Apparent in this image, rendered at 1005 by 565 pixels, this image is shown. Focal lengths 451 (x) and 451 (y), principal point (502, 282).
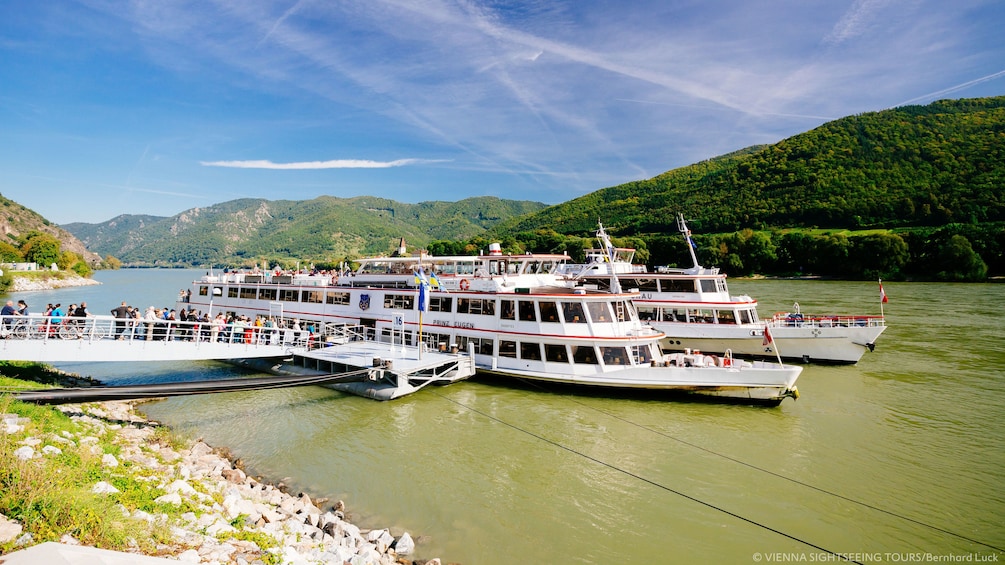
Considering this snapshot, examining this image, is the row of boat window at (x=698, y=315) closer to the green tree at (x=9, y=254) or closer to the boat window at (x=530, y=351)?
the boat window at (x=530, y=351)

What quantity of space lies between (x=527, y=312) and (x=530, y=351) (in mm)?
1650

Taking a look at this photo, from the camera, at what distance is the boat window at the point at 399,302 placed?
74.4 feet

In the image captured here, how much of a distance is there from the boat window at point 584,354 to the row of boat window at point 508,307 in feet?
3.35

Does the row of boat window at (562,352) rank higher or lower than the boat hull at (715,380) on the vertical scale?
higher

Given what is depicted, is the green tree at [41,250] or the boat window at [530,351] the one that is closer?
the boat window at [530,351]

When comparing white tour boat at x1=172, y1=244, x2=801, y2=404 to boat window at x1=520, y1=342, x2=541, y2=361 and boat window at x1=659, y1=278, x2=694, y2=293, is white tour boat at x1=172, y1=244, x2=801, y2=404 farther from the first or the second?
boat window at x1=659, y1=278, x2=694, y2=293

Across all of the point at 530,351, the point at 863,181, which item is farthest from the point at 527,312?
the point at 863,181

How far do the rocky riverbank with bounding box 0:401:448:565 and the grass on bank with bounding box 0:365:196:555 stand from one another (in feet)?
0.30

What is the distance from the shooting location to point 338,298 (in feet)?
83.5

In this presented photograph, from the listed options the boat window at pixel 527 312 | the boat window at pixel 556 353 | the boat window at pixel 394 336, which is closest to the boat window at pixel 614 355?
the boat window at pixel 556 353

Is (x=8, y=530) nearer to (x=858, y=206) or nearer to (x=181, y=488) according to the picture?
(x=181, y=488)

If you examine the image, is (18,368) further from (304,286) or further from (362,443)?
(362,443)

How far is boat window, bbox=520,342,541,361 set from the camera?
18703mm

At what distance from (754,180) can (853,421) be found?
12556cm
